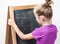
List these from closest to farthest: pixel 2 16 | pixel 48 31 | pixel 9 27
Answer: pixel 48 31, pixel 9 27, pixel 2 16

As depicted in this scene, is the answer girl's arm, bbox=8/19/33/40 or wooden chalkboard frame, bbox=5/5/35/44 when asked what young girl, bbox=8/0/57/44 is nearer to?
girl's arm, bbox=8/19/33/40

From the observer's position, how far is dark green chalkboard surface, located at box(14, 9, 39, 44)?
1622mm

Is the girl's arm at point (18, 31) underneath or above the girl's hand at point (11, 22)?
underneath

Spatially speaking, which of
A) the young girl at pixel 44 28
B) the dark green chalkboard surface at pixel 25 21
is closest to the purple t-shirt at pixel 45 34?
the young girl at pixel 44 28

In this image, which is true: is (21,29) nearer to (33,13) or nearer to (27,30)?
(27,30)

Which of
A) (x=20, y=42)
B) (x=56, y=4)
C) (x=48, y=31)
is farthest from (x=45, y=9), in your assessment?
(x=56, y=4)

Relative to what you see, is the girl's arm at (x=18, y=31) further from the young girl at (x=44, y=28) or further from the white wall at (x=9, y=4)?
the white wall at (x=9, y=4)

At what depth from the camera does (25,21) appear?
1648mm

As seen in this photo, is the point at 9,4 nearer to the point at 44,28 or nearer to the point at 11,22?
the point at 11,22

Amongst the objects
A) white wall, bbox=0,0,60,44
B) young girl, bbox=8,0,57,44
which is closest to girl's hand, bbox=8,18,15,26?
young girl, bbox=8,0,57,44

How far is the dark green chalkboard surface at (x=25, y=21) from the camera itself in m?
1.62

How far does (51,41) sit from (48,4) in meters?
0.33

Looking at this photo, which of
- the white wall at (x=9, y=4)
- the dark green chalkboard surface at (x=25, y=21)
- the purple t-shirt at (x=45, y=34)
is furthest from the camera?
the white wall at (x=9, y=4)

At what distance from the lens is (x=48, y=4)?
1.54 meters
